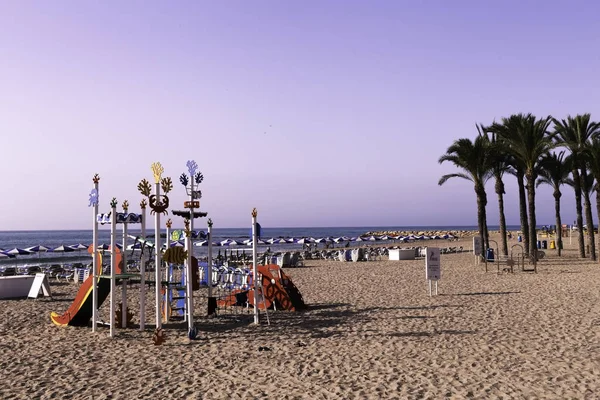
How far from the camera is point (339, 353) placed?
30.7 feet

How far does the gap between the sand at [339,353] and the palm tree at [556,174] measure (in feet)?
58.0

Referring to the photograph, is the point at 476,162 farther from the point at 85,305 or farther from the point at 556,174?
the point at 85,305

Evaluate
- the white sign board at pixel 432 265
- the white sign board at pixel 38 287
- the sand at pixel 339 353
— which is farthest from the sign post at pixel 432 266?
the white sign board at pixel 38 287

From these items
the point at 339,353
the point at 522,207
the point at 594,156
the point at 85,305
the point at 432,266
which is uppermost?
the point at 594,156

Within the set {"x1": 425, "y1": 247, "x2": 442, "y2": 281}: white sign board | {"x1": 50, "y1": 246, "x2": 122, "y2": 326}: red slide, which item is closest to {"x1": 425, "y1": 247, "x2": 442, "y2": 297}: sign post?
{"x1": 425, "y1": 247, "x2": 442, "y2": 281}: white sign board

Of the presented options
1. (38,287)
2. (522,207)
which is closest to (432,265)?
(38,287)

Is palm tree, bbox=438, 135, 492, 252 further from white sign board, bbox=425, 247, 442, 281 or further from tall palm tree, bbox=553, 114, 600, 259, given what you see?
white sign board, bbox=425, 247, 442, 281

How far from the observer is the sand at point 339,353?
7324 mm

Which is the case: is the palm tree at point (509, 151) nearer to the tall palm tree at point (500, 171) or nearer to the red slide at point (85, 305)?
the tall palm tree at point (500, 171)

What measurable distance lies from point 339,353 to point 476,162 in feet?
72.6

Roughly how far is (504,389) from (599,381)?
1323 millimetres

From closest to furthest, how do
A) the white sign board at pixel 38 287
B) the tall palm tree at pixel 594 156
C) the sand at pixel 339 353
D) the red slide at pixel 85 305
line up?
the sand at pixel 339 353, the red slide at pixel 85 305, the white sign board at pixel 38 287, the tall palm tree at pixel 594 156

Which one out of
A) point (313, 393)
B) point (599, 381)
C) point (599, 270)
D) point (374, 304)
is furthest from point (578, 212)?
point (313, 393)

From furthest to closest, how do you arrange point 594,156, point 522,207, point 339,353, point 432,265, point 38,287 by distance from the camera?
1. point 522,207
2. point 594,156
3. point 38,287
4. point 432,265
5. point 339,353
